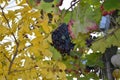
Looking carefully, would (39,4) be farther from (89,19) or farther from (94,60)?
(94,60)

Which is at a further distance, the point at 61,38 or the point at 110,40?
the point at 61,38

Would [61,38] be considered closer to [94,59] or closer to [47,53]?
[47,53]

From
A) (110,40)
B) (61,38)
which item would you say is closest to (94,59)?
(61,38)

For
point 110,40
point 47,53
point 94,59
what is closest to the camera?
point 110,40

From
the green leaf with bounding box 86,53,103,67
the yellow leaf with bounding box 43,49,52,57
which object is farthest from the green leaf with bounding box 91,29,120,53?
the green leaf with bounding box 86,53,103,67

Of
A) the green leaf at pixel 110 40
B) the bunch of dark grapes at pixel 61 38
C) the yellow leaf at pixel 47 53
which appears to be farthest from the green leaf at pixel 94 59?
the green leaf at pixel 110 40

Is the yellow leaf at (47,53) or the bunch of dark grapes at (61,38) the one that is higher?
the bunch of dark grapes at (61,38)

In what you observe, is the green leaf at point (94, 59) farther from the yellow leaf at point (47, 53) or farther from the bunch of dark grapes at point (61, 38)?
the yellow leaf at point (47, 53)

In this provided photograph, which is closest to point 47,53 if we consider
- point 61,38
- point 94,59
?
point 61,38

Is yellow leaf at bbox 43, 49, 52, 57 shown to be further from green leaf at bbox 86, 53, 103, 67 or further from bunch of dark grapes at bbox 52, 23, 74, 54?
green leaf at bbox 86, 53, 103, 67

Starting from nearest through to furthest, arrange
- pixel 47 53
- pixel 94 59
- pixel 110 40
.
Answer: pixel 110 40 < pixel 47 53 < pixel 94 59

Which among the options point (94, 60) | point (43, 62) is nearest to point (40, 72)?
point (43, 62)

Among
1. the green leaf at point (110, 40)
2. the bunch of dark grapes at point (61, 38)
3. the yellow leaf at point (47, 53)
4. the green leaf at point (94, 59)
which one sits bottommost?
the green leaf at point (110, 40)

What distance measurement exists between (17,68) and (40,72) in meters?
0.05
